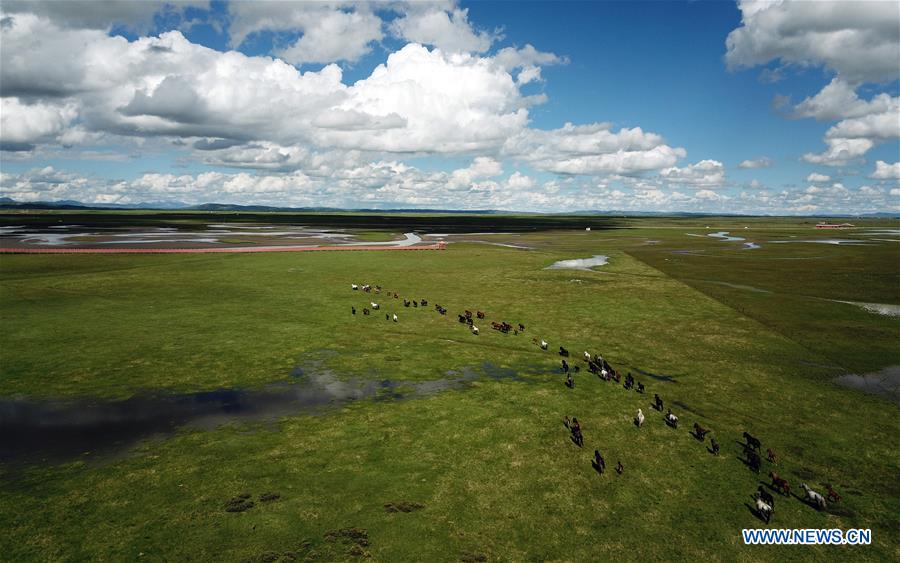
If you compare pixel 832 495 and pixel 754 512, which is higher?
pixel 832 495

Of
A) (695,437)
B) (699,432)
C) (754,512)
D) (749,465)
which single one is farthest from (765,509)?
(695,437)

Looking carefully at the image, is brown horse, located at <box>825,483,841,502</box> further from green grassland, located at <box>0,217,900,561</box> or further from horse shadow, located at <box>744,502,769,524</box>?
horse shadow, located at <box>744,502,769,524</box>

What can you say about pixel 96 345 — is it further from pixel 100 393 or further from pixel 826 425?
pixel 826 425

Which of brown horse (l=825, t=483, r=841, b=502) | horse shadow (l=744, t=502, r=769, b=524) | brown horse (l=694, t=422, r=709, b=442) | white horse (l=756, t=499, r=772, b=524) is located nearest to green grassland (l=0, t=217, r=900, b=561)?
horse shadow (l=744, t=502, r=769, b=524)

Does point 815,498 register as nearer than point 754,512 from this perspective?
No

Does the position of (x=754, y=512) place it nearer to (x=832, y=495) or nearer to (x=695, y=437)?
(x=832, y=495)

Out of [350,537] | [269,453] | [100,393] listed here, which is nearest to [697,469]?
[350,537]
